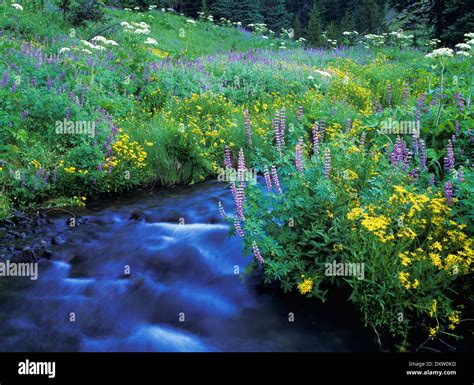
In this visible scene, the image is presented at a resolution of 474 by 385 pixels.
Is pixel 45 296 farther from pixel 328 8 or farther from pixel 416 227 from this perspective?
pixel 328 8

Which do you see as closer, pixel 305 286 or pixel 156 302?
pixel 305 286

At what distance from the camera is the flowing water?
4.45m

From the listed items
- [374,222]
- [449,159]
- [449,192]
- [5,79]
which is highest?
[5,79]

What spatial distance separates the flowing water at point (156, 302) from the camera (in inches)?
175

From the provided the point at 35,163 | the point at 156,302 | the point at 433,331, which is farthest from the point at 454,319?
the point at 35,163

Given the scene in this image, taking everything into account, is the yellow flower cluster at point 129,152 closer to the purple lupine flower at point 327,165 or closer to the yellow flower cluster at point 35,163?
the yellow flower cluster at point 35,163

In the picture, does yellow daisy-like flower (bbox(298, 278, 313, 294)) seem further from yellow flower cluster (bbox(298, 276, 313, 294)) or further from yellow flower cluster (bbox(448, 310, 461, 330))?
yellow flower cluster (bbox(448, 310, 461, 330))

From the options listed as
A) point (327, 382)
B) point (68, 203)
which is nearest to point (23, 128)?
point (68, 203)

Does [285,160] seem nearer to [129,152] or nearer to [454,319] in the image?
[454,319]

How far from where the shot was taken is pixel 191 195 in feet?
27.0

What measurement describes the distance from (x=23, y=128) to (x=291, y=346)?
6.52 meters

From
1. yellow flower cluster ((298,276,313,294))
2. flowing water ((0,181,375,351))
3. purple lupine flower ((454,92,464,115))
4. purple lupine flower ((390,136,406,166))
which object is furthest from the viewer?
purple lupine flower ((454,92,464,115))

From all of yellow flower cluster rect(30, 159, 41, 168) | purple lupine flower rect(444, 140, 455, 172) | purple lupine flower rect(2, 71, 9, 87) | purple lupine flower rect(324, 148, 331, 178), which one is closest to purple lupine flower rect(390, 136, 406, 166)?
purple lupine flower rect(444, 140, 455, 172)

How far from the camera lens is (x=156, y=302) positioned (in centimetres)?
507
